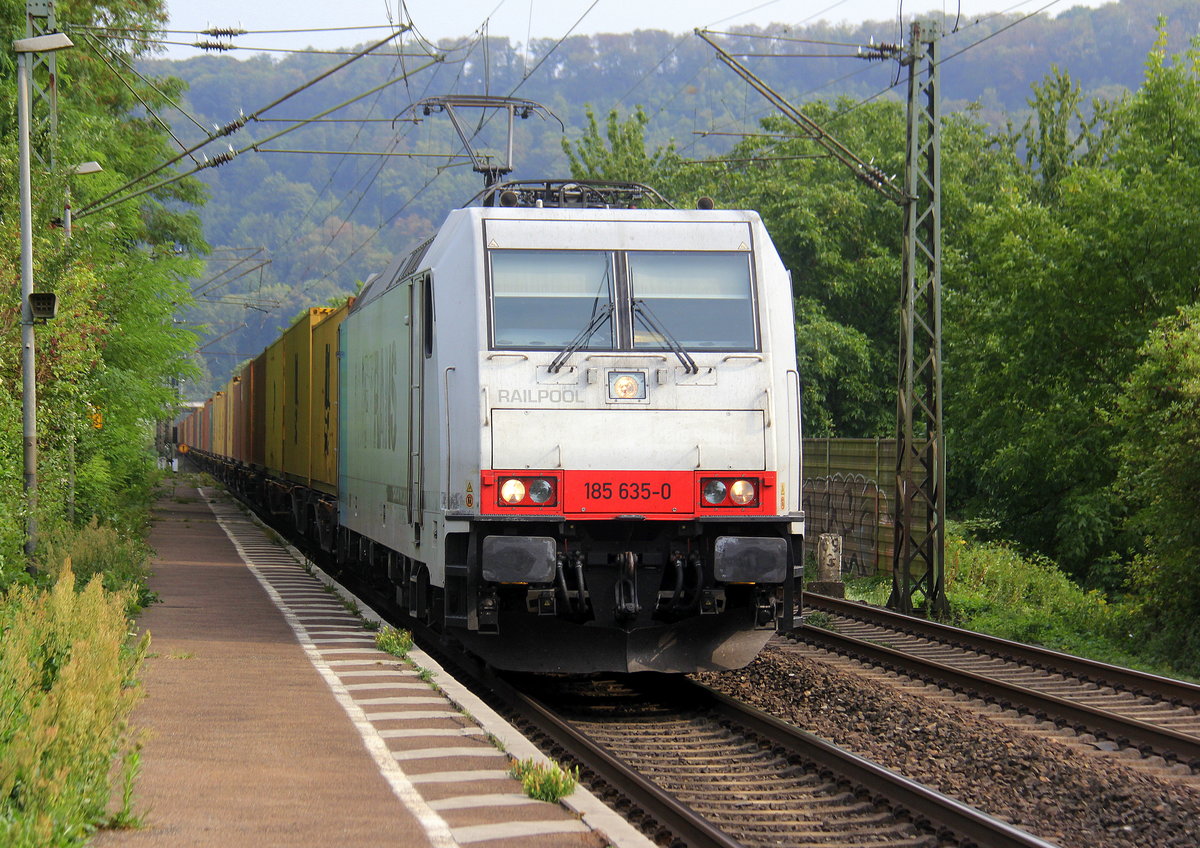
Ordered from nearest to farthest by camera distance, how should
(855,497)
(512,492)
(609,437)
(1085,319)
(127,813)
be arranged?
(127,813), (512,492), (609,437), (1085,319), (855,497)

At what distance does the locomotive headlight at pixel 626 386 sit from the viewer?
10.3m

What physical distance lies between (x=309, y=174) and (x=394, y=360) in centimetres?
18078

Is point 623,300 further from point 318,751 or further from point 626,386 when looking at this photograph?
point 318,751

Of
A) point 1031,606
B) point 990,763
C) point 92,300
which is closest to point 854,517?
point 1031,606

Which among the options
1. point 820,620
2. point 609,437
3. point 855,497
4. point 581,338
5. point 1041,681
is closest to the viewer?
point 609,437

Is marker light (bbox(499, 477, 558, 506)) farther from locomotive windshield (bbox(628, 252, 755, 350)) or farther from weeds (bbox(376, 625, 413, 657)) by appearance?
weeds (bbox(376, 625, 413, 657))

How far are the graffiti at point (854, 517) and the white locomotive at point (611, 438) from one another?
12.6 metres

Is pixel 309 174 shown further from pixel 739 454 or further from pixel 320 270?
pixel 739 454

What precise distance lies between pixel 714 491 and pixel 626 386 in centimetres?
98

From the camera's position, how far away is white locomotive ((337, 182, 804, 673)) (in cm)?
1009

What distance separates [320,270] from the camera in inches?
6117

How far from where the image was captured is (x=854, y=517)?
24.5 meters

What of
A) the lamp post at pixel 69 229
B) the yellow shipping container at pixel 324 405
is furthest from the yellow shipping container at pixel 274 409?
the lamp post at pixel 69 229

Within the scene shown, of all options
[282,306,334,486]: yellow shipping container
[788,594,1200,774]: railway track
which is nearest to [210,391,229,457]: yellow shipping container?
[282,306,334,486]: yellow shipping container
